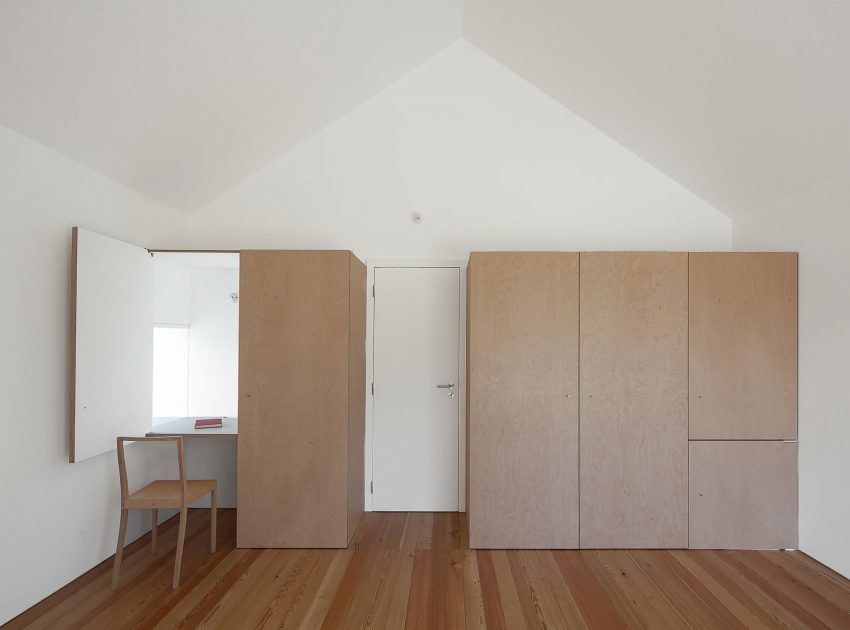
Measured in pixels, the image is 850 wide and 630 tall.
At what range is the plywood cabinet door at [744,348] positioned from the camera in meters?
3.20

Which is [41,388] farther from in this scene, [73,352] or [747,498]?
[747,498]

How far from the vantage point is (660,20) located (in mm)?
2496

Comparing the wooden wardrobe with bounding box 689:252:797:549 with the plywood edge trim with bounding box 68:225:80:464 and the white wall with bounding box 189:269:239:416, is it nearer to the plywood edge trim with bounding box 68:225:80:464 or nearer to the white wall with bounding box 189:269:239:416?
the white wall with bounding box 189:269:239:416

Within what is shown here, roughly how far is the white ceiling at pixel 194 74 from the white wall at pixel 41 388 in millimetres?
217

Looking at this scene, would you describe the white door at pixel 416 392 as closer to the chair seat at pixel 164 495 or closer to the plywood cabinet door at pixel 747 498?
the chair seat at pixel 164 495

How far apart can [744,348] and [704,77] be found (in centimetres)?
180

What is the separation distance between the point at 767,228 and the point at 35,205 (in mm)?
4750

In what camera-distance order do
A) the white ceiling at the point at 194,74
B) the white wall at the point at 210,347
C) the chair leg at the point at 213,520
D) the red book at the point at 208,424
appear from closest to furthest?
the white ceiling at the point at 194,74 → the chair leg at the point at 213,520 → the red book at the point at 208,424 → the white wall at the point at 210,347

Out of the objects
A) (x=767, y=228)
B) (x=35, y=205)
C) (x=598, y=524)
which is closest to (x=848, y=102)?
(x=767, y=228)

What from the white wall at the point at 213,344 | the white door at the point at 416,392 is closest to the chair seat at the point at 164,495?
the white wall at the point at 213,344

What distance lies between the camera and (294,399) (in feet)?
10.3

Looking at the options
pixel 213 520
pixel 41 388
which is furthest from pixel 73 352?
pixel 213 520

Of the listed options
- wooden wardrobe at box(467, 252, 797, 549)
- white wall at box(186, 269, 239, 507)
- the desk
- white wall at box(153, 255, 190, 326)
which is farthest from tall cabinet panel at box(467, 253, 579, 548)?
white wall at box(153, 255, 190, 326)

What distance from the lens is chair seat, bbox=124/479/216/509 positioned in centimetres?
276
